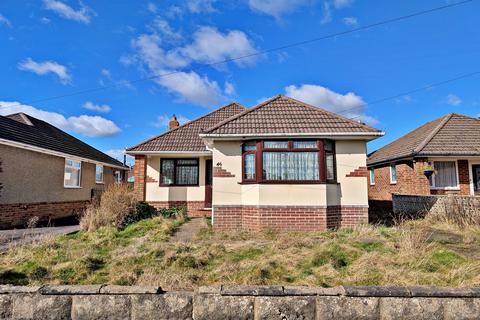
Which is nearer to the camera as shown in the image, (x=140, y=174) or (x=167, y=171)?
(x=140, y=174)

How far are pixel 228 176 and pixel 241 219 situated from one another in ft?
5.15

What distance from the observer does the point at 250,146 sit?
31.8ft

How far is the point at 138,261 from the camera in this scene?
5.82m

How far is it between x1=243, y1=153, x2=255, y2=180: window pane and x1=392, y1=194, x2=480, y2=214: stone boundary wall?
715 cm

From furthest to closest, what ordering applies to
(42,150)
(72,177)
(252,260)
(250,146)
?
(72,177)
(42,150)
(250,146)
(252,260)

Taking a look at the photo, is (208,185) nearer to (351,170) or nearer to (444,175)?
(351,170)

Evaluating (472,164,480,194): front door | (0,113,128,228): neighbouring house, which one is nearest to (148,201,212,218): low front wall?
(0,113,128,228): neighbouring house

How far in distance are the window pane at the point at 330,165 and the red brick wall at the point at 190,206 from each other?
671 centimetres

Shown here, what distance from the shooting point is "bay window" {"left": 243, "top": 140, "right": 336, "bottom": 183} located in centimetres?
920

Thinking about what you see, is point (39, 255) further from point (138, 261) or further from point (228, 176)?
point (228, 176)

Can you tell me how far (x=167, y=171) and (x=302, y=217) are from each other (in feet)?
25.7

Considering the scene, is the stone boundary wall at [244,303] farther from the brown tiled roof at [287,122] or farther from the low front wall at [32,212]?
the low front wall at [32,212]

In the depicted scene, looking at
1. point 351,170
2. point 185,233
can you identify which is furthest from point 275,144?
point 185,233

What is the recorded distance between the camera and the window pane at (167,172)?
14.1m
